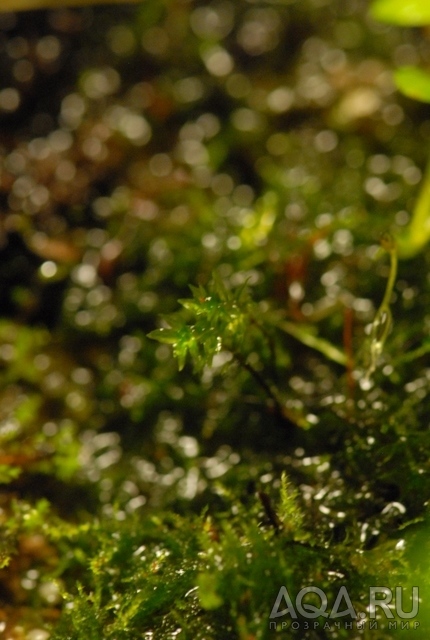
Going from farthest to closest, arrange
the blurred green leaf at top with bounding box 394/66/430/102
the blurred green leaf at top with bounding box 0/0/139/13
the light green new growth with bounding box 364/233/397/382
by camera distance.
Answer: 1. the blurred green leaf at top with bounding box 0/0/139/13
2. the blurred green leaf at top with bounding box 394/66/430/102
3. the light green new growth with bounding box 364/233/397/382

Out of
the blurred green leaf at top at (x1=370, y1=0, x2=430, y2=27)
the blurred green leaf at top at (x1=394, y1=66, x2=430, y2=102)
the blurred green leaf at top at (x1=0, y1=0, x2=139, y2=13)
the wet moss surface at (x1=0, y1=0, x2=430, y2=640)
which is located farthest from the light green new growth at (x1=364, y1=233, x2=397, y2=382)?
the blurred green leaf at top at (x1=0, y1=0, x2=139, y2=13)

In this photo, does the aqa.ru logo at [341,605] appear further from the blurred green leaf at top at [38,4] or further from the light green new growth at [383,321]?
the blurred green leaf at top at [38,4]

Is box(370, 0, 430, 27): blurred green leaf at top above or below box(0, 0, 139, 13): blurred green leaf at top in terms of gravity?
above

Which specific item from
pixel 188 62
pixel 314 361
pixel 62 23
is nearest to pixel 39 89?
pixel 62 23

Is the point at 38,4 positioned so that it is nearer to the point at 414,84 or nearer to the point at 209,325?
the point at 414,84

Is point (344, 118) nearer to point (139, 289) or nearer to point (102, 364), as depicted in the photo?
point (139, 289)

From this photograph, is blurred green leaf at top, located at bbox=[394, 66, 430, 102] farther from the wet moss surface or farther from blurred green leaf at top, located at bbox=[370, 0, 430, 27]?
the wet moss surface
